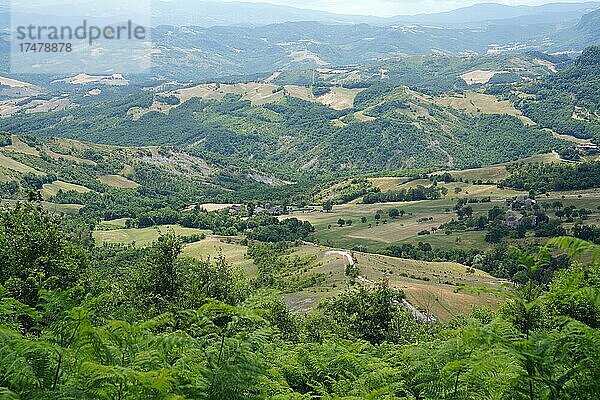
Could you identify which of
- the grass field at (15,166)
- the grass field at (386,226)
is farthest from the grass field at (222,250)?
the grass field at (15,166)

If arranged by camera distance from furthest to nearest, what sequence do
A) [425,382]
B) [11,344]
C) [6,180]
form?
1. [6,180]
2. [425,382]
3. [11,344]

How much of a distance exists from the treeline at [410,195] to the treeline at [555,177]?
2214 centimetres

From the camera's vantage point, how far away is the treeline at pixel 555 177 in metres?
169

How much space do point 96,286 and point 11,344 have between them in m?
25.0

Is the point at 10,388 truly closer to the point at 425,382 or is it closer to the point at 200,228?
the point at 425,382

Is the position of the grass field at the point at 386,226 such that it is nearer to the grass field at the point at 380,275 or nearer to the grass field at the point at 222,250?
the grass field at the point at 222,250

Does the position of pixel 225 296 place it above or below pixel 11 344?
below

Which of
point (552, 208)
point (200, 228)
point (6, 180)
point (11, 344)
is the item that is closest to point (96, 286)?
point (11, 344)

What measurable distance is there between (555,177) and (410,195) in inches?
1865

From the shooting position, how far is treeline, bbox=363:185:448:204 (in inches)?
7515

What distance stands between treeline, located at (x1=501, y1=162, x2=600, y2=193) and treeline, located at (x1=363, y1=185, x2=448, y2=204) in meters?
22.1

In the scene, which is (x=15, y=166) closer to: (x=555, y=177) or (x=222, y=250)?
(x=222, y=250)

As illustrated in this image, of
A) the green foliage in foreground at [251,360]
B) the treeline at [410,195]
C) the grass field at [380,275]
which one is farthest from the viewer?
the treeline at [410,195]

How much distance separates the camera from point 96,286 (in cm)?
3164
